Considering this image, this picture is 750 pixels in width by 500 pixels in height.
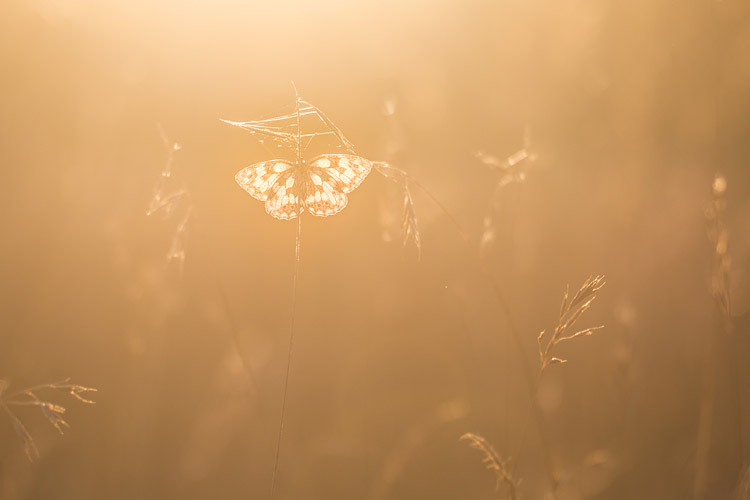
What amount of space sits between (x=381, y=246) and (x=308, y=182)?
3.68ft

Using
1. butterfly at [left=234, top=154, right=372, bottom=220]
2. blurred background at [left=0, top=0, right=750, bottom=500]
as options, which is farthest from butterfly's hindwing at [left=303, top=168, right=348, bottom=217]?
blurred background at [left=0, top=0, right=750, bottom=500]

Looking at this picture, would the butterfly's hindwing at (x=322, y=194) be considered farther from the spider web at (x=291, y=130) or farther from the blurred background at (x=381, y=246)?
the blurred background at (x=381, y=246)

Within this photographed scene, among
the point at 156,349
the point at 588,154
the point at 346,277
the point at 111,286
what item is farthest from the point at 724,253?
the point at 111,286

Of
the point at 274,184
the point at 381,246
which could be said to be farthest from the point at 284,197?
the point at 381,246

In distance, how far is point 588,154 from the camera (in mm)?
2045

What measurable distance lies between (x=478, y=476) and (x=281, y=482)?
67 cm

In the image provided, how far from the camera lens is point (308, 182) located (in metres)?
0.89

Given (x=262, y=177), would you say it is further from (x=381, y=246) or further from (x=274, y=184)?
(x=381, y=246)

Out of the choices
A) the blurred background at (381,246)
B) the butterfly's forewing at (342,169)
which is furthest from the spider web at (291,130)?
the blurred background at (381,246)

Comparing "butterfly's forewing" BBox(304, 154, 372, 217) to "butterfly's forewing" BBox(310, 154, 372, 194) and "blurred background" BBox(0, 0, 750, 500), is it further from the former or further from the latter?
"blurred background" BBox(0, 0, 750, 500)

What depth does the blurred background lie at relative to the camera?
1722 mm

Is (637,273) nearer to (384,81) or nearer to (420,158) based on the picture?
(420,158)

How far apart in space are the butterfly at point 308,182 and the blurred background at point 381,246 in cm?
77

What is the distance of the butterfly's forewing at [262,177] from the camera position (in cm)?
92
